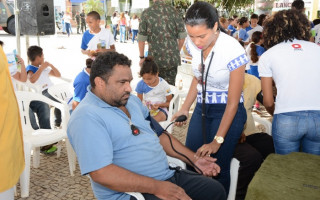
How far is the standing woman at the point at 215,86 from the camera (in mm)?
2063

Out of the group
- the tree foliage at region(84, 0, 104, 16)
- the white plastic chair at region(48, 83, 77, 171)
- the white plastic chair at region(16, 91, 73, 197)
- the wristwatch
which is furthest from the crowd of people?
the tree foliage at region(84, 0, 104, 16)

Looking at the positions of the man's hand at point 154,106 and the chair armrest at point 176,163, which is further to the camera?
the man's hand at point 154,106

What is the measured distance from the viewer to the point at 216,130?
229cm

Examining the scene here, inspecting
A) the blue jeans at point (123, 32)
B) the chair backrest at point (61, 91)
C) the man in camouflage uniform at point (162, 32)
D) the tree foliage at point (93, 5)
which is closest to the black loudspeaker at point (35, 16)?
the chair backrest at point (61, 91)

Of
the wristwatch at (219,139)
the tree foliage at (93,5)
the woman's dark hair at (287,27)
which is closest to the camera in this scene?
the wristwatch at (219,139)

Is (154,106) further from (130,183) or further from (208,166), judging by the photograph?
(130,183)

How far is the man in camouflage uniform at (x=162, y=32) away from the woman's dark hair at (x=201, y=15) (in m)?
2.54

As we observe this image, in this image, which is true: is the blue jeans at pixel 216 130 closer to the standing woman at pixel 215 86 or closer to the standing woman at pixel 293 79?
the standing woman at pixel 215 86

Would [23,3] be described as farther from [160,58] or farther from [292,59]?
[292,59]

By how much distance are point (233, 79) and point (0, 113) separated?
1.34m

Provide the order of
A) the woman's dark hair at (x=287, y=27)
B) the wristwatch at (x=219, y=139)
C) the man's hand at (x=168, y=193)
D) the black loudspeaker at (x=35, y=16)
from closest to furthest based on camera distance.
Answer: the man's hand at (x=168, y=193) → the wristwatch at (x=219, y=139) → the woman's dark hair at (x=287, y=27) → the black loudspeaker at (x=35, y=16)

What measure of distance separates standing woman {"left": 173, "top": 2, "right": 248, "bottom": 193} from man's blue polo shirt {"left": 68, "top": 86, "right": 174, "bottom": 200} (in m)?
0.34

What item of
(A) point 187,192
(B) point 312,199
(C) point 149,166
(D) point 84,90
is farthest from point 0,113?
(D) point 84,90

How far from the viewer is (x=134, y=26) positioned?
20938mm
